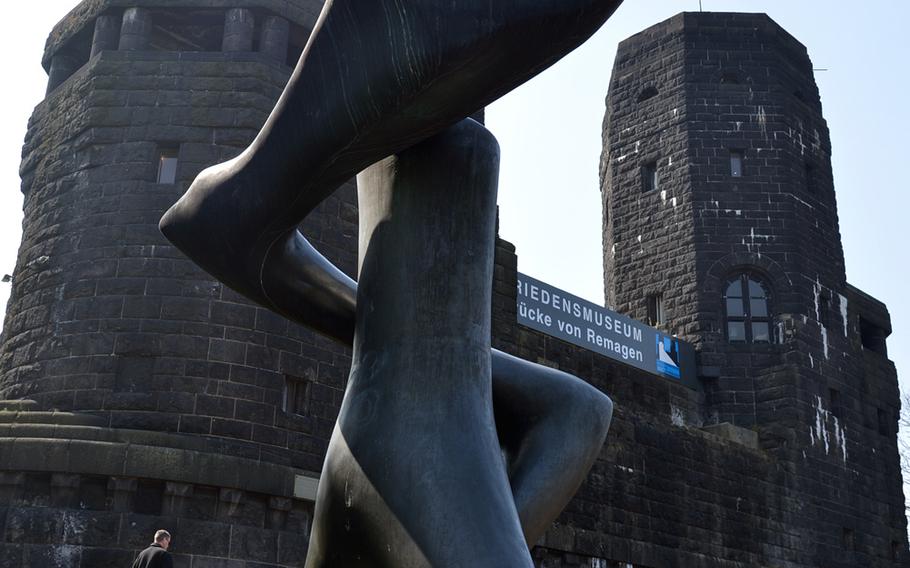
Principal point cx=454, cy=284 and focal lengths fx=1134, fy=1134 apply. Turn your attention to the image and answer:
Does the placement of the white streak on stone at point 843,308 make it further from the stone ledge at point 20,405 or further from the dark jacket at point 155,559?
the dark jacket at point 155,559

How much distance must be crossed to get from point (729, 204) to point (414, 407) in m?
23.7

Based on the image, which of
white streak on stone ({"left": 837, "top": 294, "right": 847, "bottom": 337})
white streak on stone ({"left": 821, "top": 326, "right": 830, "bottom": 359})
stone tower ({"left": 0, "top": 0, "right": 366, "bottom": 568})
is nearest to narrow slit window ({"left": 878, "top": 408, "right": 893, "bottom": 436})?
white streak on stone ({"left": 837, "top": 294, "right": 847, "bottom": 337})

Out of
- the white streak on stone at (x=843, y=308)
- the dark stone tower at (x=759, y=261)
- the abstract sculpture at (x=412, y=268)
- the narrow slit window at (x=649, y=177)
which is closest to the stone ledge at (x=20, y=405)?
the abstract sculpture at (x=412, y=268)

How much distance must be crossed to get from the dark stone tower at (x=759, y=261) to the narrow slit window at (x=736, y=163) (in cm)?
3

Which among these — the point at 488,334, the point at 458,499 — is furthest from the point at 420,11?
the point at 458,499

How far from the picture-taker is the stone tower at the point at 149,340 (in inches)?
488

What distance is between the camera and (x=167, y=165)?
14.7 meters

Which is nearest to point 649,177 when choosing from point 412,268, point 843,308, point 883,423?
point 843,308

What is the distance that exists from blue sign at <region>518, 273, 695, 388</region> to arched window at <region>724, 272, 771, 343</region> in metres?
1.33

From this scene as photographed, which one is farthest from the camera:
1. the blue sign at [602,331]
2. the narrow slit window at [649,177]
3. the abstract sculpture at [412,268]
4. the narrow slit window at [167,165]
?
the narrow slit window at [649,177]

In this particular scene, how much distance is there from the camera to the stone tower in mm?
12398

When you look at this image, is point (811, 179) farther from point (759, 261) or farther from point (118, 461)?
point (118, 461)

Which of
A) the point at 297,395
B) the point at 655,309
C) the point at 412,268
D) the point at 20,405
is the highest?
the point at 655,309

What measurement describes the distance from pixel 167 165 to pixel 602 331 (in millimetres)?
9726
